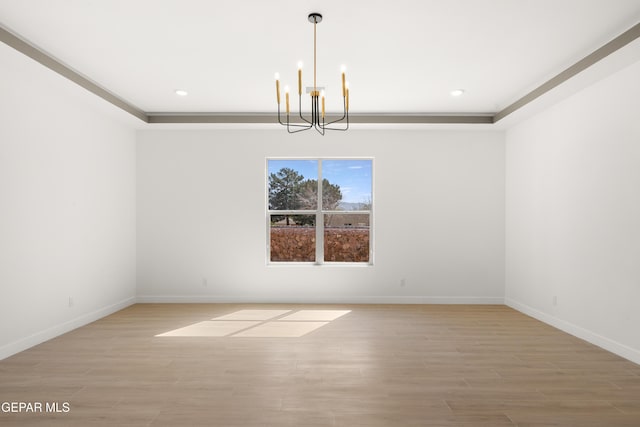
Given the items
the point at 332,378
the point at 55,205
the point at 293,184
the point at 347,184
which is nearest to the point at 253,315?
the point at 293,184

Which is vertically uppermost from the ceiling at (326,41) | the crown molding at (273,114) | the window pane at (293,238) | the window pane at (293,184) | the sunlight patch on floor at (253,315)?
the ceiling at (326,41)

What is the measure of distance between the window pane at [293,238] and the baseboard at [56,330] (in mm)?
2219

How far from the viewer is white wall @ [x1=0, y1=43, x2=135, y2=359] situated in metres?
3.35

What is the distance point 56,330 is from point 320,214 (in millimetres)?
3495

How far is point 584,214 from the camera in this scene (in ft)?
12.6

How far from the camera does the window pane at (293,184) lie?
5.72 metres

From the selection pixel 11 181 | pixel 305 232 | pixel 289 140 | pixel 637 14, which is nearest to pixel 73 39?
pixel 11 181

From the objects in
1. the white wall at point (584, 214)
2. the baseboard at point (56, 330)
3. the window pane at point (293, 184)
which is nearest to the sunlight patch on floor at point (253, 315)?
the baseboard at point (56, 330)

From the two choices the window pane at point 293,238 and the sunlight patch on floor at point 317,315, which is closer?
the sunlight patch on floor at point 317,315

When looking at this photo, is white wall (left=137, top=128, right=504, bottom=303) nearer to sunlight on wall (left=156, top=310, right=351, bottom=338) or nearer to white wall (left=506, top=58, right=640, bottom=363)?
white wall (left=506, top=58, right=640, bottom=363)

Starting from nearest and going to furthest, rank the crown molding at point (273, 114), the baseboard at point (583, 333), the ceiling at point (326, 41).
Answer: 1. the ceiling at point (326, 41)
2. the crown molding at point (273, 114)
3. the baseboard at point (583, 333)

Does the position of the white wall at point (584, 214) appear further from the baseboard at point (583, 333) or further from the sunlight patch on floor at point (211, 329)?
the sunlight patch on floor at point (211, 329)

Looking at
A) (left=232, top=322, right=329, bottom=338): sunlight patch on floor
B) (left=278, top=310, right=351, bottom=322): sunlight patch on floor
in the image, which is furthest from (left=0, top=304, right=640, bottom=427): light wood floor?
(left=278, top=310, right=351, bottom=322): sunlight patch on floor

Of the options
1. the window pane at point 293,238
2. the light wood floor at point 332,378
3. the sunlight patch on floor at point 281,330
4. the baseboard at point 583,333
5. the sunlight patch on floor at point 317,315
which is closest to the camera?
the light wood floor at point 332,378
